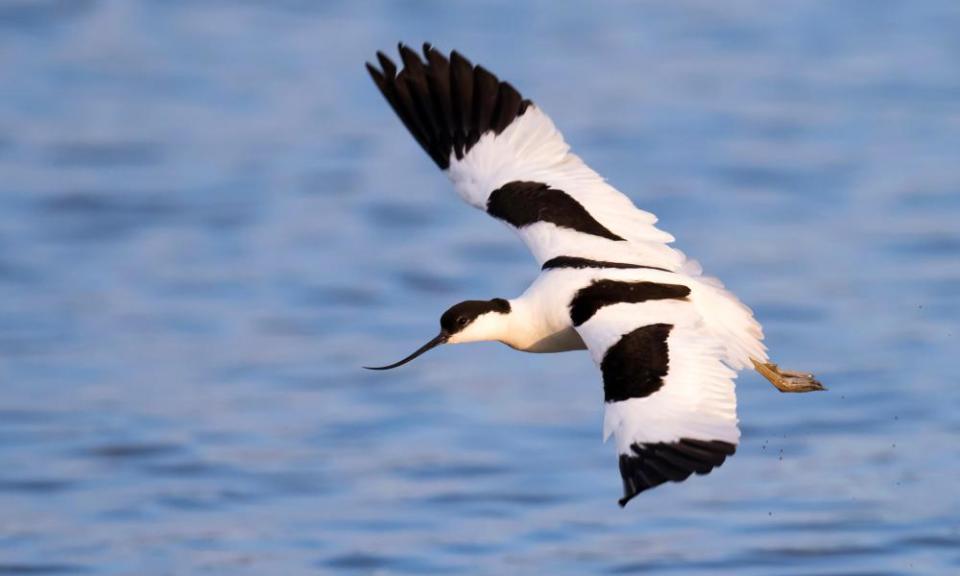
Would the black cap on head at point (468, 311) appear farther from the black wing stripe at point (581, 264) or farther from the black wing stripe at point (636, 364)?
the black wing stripe at point (636, 364)

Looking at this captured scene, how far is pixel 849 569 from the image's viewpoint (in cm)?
938

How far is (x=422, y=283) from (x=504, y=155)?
12.6ft

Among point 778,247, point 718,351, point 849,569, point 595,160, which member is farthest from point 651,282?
point 595,160

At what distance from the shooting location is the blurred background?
9.73 metres

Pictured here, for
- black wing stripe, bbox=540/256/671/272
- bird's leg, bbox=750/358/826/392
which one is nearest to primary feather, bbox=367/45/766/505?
black wing stripe, bbox=540/256/671/272

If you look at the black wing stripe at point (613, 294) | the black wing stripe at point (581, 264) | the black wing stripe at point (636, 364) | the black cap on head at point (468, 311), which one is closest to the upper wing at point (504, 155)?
→ the black wing stripe at point (581, 264)

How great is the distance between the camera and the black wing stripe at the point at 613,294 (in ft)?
25.7

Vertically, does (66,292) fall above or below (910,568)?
above

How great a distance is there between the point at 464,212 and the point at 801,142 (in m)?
2.88

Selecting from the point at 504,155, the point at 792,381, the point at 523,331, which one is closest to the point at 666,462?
the point at 523,331

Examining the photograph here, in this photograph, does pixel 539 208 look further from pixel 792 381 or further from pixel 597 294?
pixel 792 381

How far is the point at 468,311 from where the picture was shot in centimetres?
831

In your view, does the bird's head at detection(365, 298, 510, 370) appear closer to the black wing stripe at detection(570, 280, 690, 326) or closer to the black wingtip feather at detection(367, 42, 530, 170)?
the black wing stripe at detection(570, 280, 690, 326)

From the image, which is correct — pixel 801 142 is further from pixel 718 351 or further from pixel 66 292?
pixel 718 351
